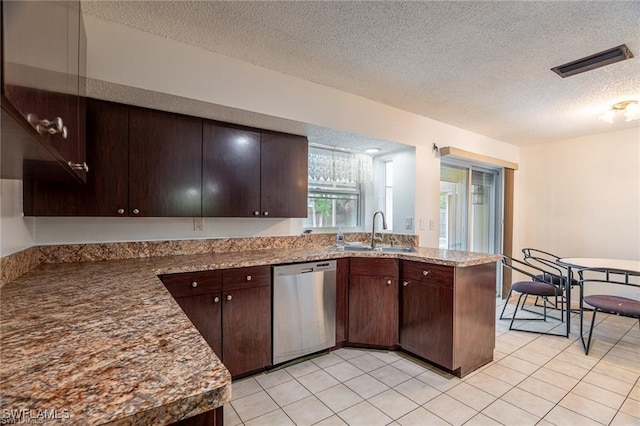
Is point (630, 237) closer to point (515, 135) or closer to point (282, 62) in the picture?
point (515, 135)

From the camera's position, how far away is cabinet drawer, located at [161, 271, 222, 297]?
186 centimetres

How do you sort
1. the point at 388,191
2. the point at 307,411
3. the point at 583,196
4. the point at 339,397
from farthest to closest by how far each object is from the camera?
the point at 583,196, the point at 388,191, the point at 339,397, the point at 307,411

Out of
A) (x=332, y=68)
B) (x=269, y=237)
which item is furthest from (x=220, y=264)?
(x=332, y=68)

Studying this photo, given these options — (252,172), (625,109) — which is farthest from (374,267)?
(625,109)

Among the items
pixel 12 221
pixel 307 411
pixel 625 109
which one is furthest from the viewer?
pixel 625 109

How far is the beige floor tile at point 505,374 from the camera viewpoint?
2.21 metres

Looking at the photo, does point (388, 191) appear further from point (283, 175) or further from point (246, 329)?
point (246, 329)

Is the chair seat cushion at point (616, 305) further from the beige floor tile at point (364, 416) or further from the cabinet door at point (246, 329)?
the cabinet door at point (246, 329)

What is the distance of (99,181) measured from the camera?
1901 mm

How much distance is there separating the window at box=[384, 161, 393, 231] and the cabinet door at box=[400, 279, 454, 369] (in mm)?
1126

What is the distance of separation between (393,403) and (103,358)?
179cm

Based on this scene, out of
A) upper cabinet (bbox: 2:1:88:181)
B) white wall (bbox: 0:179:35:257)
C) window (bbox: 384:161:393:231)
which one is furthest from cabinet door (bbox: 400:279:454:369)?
white wall (bbox: 0:179:35:257)

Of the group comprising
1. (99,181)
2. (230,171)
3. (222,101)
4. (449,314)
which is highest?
(222,101)

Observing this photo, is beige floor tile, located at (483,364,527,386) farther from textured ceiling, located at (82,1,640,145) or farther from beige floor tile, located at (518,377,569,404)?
textured ceiling, located at (82,1,640,145)
